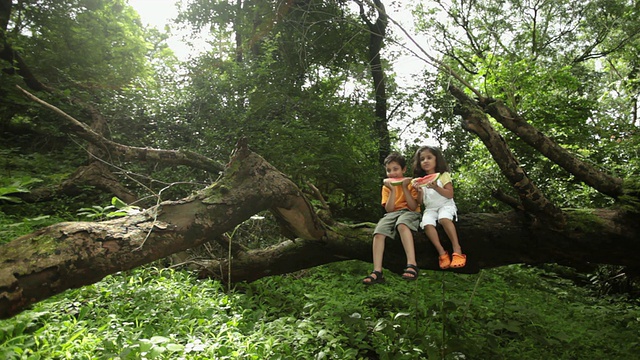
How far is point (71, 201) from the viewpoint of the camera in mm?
5902

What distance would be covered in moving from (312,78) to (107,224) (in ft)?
22.6

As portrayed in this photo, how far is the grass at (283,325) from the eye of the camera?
2.46 m

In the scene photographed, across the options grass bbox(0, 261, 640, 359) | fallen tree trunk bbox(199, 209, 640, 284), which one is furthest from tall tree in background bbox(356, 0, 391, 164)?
fallen tree trunk bbox(199, 209, 640, 284)

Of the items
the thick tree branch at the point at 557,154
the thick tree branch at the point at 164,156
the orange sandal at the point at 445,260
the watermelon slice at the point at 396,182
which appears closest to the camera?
the orange sandal at the point at 445,260

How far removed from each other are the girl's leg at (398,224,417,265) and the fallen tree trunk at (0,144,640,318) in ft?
1.07

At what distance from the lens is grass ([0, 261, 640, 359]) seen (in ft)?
8.07

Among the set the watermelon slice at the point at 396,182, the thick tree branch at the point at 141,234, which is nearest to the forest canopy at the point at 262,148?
the thick tree branch at the point at 141,234

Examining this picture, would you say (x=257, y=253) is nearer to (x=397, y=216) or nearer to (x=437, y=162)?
(x=397, y=216)

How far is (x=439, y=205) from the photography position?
3492 millimetres

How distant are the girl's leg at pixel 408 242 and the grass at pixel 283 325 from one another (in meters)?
0.38

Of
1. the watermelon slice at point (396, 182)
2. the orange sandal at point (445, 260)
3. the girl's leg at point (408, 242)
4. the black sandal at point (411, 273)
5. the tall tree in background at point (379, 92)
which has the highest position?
the tall tree in background at point (379, 92)

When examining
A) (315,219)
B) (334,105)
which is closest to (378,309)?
(315,219)

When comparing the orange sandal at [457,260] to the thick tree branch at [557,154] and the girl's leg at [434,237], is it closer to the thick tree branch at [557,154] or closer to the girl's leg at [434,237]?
the girl's leg at [434,237]

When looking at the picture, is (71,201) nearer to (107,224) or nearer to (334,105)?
(107,224)
